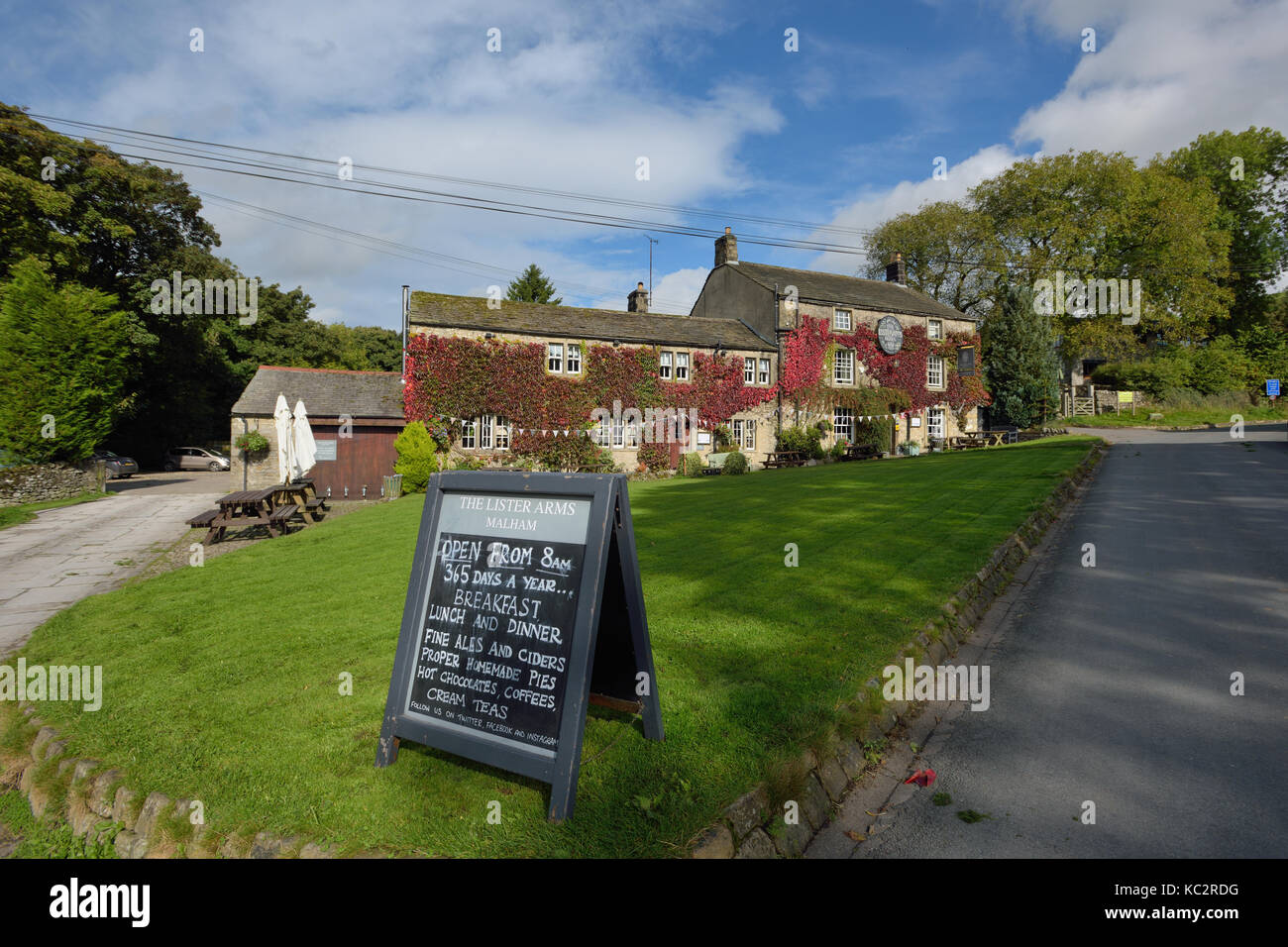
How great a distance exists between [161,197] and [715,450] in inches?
1277

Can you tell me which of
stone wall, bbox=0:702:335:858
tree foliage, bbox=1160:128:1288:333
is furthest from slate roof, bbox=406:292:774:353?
tree foliage, bbox=1160:128:1288:333

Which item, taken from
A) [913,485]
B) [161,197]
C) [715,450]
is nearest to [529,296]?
[161,197]

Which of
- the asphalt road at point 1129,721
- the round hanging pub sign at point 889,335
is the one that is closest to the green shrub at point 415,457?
the asphalt road at point 1129,721

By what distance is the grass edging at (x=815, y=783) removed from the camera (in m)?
3.43

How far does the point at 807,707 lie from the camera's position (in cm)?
465

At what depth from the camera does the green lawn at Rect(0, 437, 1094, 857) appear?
363 cm

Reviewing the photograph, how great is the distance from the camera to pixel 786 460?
31047 millimetres

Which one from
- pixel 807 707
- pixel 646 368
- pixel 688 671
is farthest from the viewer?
pixel 646 368

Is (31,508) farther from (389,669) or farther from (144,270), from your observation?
(144,270)

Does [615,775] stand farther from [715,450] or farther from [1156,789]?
[715,450]

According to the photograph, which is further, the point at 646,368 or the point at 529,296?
the point at 529,296

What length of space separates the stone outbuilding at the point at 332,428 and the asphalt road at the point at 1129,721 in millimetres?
22913

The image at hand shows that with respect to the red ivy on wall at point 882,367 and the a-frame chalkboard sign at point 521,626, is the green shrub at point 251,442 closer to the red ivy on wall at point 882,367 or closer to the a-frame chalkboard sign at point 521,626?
the red ivy on wall at point 882,367
